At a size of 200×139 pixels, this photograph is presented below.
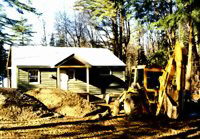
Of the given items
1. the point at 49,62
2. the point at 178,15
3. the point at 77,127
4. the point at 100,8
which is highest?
the point at 100,8

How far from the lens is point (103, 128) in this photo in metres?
9.03

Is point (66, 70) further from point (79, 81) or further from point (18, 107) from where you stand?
point (18, 107)

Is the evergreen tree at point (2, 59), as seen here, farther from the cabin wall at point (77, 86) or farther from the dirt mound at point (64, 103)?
the dirt mound at point (64, 103)

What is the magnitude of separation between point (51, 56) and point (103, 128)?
12922mm

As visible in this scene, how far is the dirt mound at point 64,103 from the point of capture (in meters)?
12.3

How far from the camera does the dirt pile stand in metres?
10.9

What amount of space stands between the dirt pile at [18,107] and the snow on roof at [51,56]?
586 cm

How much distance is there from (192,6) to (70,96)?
9293 millimetres

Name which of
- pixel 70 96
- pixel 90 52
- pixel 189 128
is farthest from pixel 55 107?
pixel 90 52

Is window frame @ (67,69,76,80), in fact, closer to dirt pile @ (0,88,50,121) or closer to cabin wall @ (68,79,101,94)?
cabin wall @ (68,79,101,94)

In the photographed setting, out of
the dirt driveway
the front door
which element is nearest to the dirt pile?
the dirt driveway

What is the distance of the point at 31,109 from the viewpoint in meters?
11.7

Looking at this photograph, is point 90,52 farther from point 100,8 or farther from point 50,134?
point 50,134

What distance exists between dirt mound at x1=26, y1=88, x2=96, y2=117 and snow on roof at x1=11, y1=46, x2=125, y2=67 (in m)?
4.43
